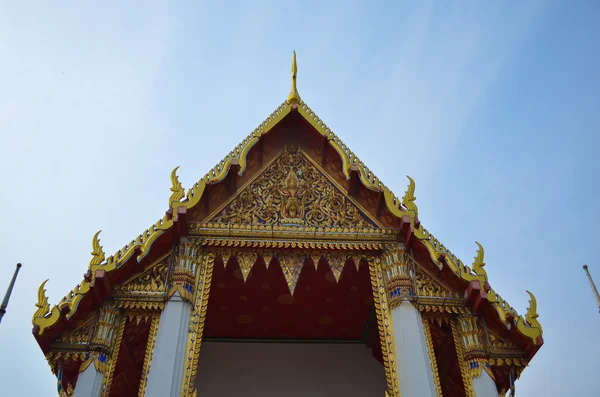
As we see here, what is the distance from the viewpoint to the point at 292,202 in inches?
314

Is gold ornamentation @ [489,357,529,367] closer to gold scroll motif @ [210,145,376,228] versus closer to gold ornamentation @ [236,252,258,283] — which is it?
gold scroll motif @ [210,145,376,228]

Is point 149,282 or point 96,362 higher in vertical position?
point 149,282

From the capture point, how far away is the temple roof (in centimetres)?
663

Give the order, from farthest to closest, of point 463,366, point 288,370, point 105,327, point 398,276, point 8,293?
point 288,370
point 398,276
point 463,366
point 105,327
point 8,293

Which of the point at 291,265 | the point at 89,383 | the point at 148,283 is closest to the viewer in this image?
the point at 89,383

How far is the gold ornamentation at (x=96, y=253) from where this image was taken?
22.6 ft

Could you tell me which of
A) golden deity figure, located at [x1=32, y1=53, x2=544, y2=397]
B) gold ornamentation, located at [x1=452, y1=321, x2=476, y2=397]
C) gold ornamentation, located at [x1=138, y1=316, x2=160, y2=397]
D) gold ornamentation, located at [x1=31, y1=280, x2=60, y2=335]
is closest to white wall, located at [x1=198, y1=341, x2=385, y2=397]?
golden deity figure, located at [x1=32, y1=53, x2=544, y2=397]

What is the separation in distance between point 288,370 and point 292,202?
151 inches

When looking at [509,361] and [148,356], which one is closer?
[148,356]

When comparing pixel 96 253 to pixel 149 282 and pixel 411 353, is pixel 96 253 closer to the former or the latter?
pixel 149 282

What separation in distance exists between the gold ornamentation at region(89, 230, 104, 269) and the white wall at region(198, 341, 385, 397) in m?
3.96

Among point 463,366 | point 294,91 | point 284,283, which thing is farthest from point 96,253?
point 463,366

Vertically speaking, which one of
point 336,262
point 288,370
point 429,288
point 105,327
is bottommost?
point 105,327

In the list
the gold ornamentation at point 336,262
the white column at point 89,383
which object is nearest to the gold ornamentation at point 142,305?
the white column at point 89,383
